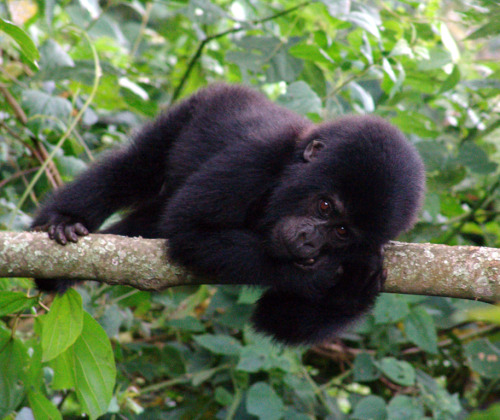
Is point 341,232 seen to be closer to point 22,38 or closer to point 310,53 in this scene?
point 310,53

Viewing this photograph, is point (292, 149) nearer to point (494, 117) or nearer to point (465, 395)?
point (494, 117)

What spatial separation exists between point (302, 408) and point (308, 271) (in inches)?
61.1

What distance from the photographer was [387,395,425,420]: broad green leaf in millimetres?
3545

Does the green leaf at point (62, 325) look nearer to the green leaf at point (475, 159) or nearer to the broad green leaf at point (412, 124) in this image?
the broad green leaf at point (412, 124)

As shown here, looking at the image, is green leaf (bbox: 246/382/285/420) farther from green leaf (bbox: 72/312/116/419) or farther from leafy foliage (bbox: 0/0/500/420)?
green leaf (bbox: 72/312/116/419)

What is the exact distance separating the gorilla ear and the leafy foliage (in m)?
0.39

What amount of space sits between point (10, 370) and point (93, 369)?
42 cm

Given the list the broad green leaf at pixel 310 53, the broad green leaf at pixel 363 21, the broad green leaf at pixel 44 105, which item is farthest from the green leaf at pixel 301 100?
the broad green leaf at pixel 44 105

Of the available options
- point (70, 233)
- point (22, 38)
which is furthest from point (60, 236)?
point (22, 38)

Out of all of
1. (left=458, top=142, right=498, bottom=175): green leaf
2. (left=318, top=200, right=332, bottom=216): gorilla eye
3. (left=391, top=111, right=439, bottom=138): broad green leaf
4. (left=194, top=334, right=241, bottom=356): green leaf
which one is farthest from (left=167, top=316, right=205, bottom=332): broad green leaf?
(left=458, top=142, right=498, bottom=175): green leaf

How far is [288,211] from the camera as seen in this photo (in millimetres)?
3055

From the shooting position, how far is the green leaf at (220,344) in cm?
376

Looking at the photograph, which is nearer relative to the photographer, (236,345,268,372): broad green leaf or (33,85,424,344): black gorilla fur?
(33,85,424,344): black gorilla fur

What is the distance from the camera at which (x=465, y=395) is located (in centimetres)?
483
